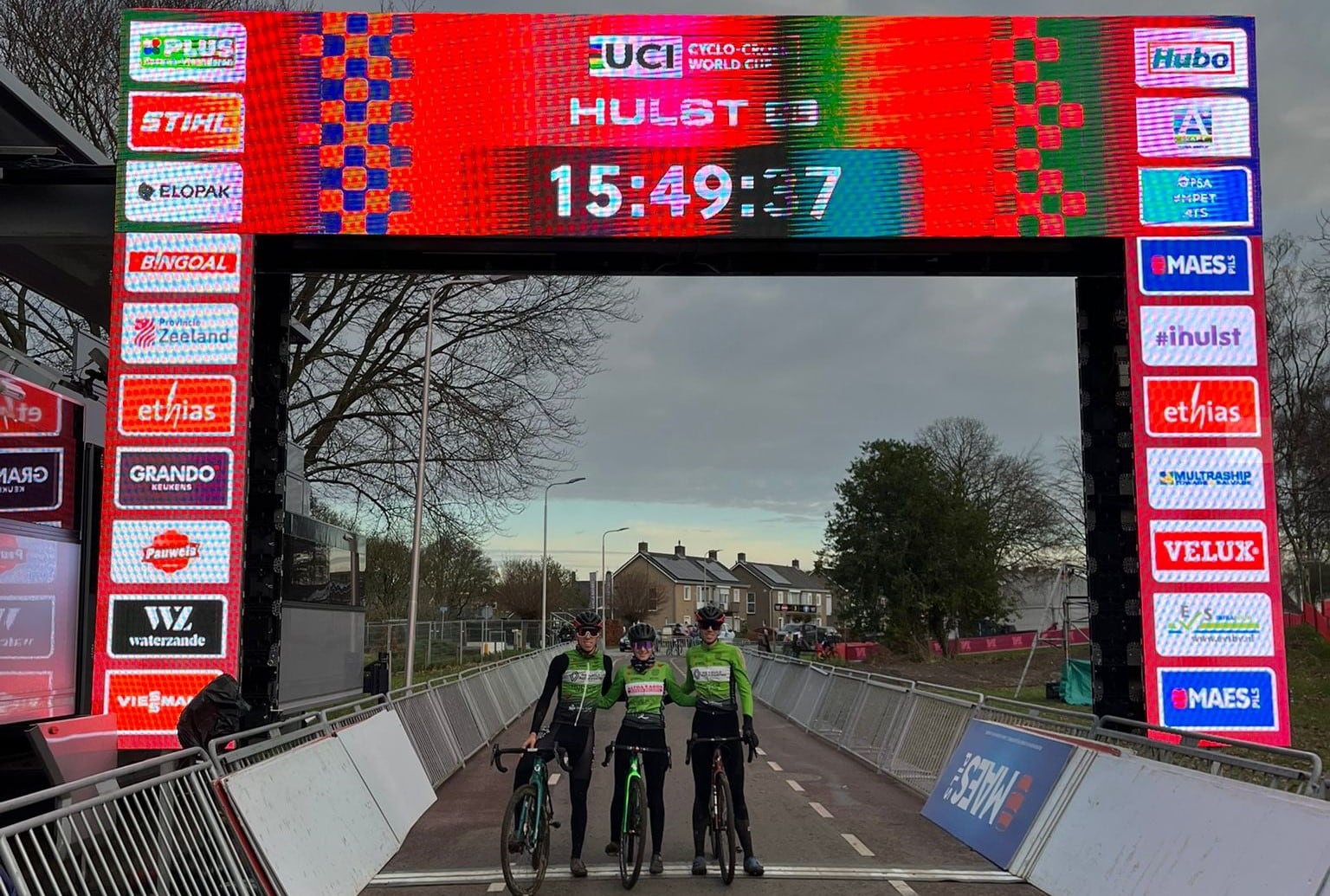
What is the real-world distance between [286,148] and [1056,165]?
24.5 ft

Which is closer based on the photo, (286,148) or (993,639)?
(286,148)

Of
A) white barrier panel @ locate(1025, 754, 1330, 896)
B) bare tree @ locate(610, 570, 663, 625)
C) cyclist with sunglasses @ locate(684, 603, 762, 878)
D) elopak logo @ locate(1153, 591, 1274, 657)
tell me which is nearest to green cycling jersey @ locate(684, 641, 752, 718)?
cyclist with sunglasses @ locate(684, 603, 762, 878)

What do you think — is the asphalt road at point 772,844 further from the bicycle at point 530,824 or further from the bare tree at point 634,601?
the bare tree at point 634,601

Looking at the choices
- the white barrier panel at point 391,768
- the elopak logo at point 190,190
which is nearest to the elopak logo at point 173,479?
the elopak logo at point 190,190

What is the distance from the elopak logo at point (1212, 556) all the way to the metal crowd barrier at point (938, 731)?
151 cm

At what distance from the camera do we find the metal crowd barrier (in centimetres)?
752

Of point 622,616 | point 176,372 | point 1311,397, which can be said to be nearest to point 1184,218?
point 176,372

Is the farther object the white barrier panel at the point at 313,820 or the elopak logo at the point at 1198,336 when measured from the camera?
the elopak logo at the point at 1198,336

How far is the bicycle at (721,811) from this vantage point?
842 centimetres

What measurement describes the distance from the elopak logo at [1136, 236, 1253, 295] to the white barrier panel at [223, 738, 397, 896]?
8.44 meters

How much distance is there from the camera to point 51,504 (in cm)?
1038

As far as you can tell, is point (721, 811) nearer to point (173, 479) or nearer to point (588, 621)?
point (588, 621)

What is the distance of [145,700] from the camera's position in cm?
1075

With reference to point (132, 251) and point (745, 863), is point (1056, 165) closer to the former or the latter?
point (745, 863)
